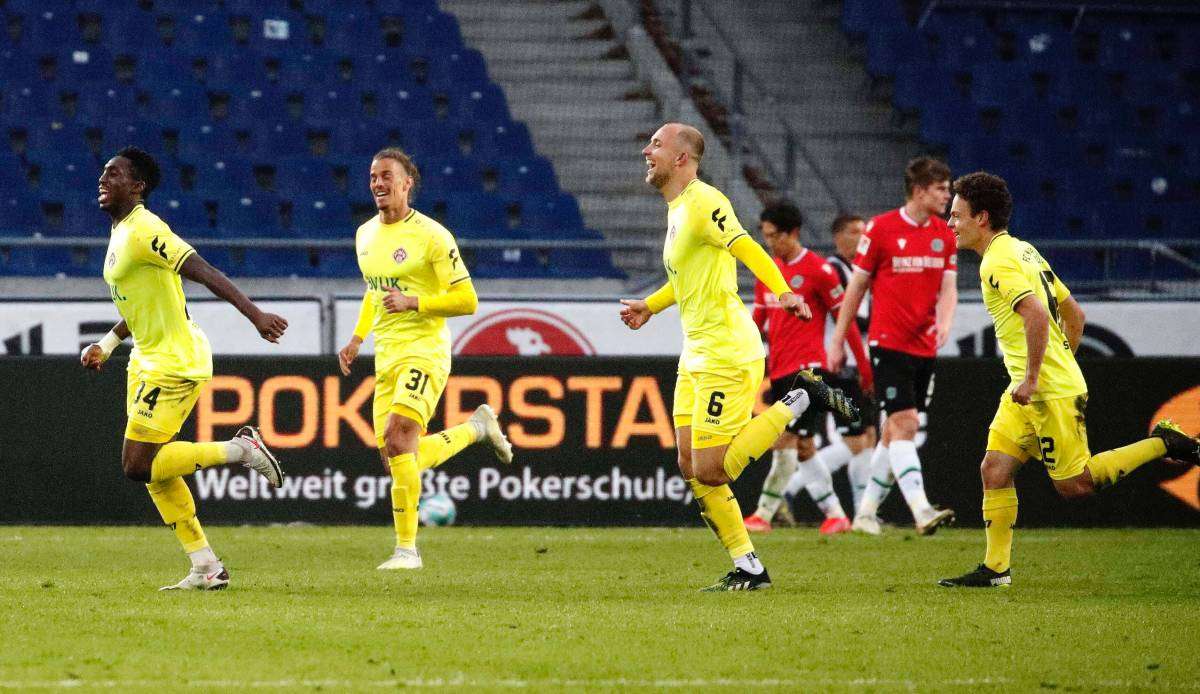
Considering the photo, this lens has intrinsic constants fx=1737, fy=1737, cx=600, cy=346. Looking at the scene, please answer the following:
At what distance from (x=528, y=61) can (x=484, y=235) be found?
3634 mm

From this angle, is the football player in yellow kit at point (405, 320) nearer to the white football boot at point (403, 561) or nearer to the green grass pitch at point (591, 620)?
the white football boot at point (403, 561)

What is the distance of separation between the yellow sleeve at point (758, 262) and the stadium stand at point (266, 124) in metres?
8.84

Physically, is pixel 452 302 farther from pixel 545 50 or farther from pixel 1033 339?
pixel 545 50

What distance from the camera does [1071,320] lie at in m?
8.47

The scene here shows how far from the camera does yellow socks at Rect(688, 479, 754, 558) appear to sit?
26.6ft

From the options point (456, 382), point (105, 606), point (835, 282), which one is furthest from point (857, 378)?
point (105, 606)

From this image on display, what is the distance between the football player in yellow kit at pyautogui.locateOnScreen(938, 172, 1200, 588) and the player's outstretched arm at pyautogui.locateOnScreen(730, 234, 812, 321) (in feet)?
3.15

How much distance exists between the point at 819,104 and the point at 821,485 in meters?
9.44

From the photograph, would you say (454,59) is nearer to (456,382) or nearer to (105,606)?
(456,382)

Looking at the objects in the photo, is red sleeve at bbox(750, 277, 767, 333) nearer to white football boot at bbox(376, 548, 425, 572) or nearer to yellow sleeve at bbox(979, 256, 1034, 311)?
white football boot at bbox(376, 548, 425, 572)

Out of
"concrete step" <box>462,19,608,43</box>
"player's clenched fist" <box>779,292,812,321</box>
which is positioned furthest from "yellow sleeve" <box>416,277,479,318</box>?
"concrete step" <box>462,19,608,43</box>

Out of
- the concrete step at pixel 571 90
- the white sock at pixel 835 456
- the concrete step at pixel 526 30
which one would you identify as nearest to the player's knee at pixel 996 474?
the white sock at pixel 835 456

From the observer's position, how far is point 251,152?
17.9 metres

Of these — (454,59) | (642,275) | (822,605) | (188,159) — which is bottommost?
(822,605)
